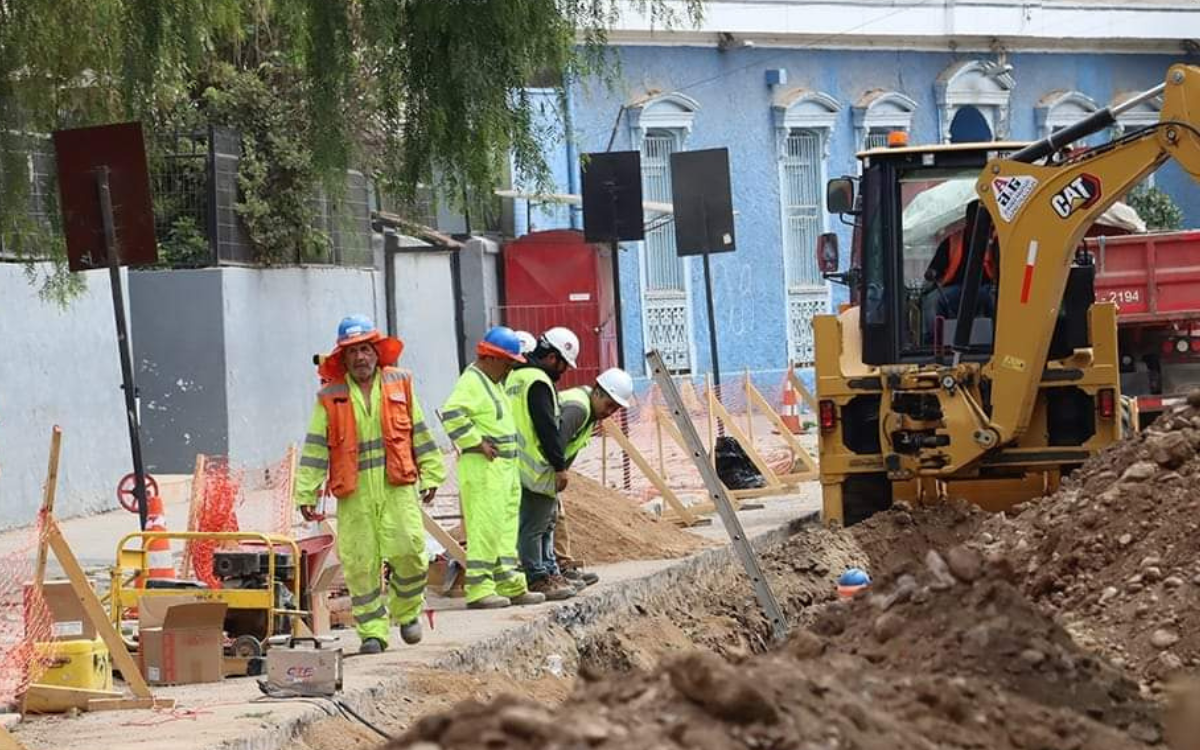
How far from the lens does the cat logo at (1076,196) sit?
1473 centimetres

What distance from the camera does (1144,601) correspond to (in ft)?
31.5

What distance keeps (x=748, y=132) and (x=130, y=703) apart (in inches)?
1118

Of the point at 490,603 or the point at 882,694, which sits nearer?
the point at 882,694

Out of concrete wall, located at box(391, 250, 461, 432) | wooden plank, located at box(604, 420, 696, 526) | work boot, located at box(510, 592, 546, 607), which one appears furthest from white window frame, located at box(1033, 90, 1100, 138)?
work boot, located at box(510, 592, 546, 607)

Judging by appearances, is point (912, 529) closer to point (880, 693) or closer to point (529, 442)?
point (529, 442)

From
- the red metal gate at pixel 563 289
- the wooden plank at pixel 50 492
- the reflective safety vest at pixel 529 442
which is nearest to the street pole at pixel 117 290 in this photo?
the wooden plank at pixel 50 492

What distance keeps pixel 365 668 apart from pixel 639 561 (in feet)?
18.4

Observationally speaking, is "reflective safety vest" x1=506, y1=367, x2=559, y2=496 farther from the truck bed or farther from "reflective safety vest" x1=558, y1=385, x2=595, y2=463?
the truck bed

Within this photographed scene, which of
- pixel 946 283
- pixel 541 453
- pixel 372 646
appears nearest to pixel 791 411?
pixel 946 283

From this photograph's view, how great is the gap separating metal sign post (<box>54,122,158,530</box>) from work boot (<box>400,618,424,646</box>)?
1431 mm

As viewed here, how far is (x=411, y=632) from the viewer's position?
12.9m

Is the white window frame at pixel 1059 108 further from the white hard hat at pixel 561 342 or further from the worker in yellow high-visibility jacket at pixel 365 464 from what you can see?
the worker in yellow high-visibility jacket at pixel 365 464

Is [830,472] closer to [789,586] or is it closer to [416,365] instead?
[789,586]

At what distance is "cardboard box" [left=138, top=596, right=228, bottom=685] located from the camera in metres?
11.9
